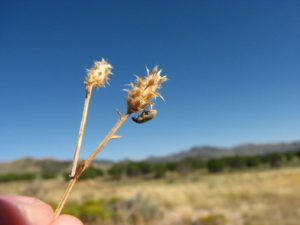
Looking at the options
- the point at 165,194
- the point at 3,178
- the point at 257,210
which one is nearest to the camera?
the point at 257,210

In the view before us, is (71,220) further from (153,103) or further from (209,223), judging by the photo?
(209,223)

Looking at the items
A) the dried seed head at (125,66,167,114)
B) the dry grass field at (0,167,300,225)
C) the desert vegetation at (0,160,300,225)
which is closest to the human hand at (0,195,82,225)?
the dried seed head at (125,66,167,114)

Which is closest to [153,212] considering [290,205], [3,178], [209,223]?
[209,223]

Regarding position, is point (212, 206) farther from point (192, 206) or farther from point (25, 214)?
point (25, 214)

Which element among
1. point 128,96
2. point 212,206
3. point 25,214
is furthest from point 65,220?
point 212,206

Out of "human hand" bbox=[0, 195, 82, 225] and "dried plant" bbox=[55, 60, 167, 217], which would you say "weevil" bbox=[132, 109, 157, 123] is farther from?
"human hand" bbox=[0, 195, 82, 225]
